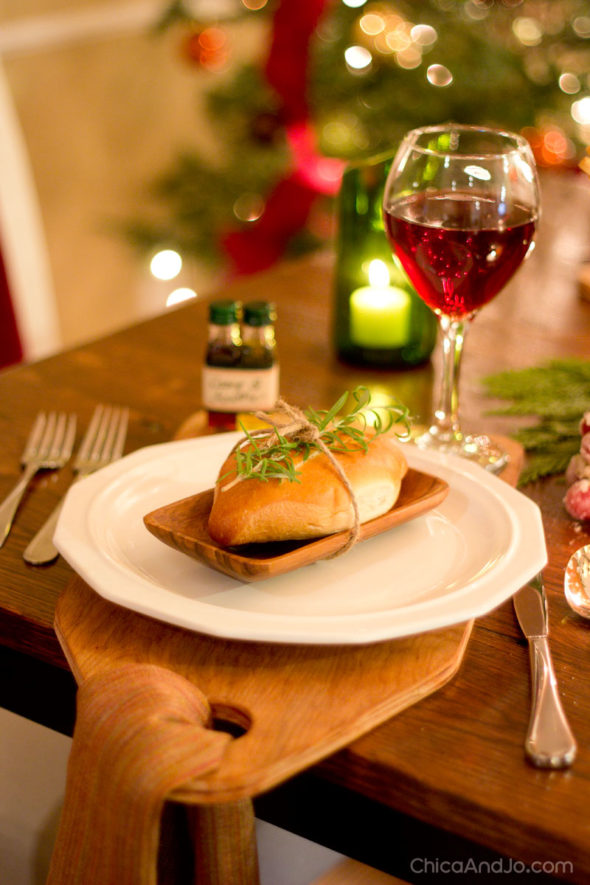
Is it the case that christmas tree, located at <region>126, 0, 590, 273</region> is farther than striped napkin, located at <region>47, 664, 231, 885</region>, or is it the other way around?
christmas tree, located at <region>126, 0, 590, 273</region>

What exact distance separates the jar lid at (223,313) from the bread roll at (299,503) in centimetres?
31

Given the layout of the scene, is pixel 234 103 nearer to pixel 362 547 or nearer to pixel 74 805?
pixel 362 547

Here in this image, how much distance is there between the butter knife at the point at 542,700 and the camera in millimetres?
521

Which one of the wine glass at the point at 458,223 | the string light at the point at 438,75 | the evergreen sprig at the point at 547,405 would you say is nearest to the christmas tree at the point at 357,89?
the string light at the point at 438,75

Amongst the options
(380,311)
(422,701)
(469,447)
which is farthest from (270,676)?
(380,311)

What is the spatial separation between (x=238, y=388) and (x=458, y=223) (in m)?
0.28

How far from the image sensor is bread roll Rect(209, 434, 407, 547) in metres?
0.62

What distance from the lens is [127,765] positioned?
51cm

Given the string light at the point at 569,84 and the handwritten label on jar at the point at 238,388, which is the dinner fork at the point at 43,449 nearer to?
the handwritten label on jar at the point at 238,388

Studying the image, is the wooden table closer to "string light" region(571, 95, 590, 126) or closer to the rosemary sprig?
the rosemary sprig

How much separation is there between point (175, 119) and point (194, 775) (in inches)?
148

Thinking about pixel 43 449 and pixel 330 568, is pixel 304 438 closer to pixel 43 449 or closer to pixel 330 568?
pixel 330 568

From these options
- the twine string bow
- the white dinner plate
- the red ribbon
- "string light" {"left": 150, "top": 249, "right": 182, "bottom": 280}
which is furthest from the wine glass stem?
"string light" {"left": 150, "top": 249, "right": 182, "bottom": 280}
